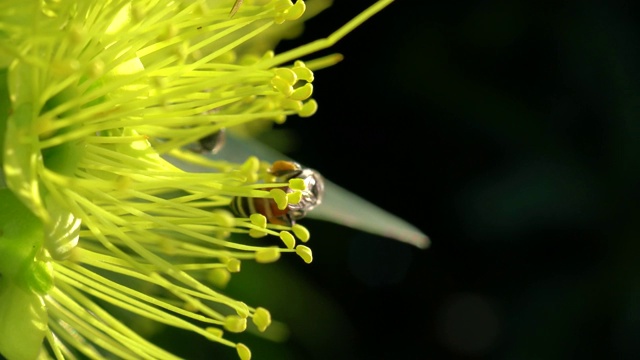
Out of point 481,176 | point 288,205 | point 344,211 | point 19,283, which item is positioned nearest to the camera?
point 19,283


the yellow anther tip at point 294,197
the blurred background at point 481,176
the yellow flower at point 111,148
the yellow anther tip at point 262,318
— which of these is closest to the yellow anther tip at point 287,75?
the yellow flower at point 111,148

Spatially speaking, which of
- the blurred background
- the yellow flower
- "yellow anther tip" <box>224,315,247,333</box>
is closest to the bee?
the yellow flower

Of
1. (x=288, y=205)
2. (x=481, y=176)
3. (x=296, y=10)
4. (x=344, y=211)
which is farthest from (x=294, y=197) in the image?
(x=481, y=176)

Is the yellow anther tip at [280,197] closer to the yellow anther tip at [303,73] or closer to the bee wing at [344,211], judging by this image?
the yellow anther tip at [303,73]

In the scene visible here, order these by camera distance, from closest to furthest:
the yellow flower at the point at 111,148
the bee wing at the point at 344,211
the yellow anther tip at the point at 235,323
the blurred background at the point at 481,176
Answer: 1. the yellow flower at the point at 111,148
2. the yellow anther tip at the point at 235,323
3. the bee wing at the point at 344,211
4. the blurred background at the point at 481,176

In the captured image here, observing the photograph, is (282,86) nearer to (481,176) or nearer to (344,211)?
(344,211)

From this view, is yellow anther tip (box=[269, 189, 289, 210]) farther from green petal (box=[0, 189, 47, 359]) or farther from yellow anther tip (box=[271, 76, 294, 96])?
green petal (box=[0, 189, 47, 359])

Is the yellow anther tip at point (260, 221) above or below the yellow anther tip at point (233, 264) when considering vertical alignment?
above

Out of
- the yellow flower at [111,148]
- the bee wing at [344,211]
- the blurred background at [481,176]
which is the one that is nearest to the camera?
the yellow flower at [111,148]
